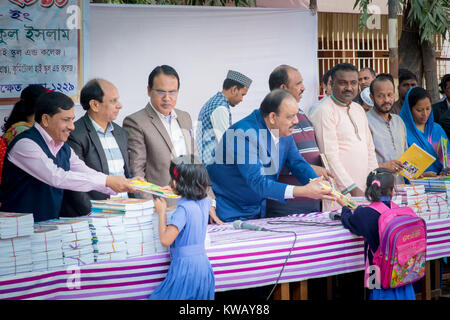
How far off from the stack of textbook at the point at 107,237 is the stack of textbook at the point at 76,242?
3cm

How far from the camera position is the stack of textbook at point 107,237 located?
10.4 feet

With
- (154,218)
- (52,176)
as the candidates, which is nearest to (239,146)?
(154,218)

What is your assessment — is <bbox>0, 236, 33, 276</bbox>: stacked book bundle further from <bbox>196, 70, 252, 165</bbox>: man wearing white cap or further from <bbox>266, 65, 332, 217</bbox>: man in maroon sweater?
<bbox>266, 65, 332, 217</bbox>: man in maroon sweater

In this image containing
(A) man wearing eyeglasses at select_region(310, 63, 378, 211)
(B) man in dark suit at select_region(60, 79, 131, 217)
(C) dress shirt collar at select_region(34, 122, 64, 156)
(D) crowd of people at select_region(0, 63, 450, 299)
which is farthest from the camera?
(A) man wearing eyeglasses at select_region(310, 63, 378, 211)

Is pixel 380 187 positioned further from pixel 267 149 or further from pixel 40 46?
pixel 40 46

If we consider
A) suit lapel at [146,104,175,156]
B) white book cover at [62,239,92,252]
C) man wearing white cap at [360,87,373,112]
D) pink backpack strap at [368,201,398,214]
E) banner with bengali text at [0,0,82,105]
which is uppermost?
banner with bengali text at [0,0,82,105]

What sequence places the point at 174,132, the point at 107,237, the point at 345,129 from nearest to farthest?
the point at 107,237, the point at 174,132, the point at 345,129

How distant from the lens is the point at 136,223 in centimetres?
324

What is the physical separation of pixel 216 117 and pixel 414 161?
5.06ft

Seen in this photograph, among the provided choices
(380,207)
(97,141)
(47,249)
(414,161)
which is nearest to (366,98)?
(414,161)

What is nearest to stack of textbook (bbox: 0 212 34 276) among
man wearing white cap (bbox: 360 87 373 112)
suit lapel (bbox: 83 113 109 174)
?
suit lapel (bbox: 83 113 109 174)

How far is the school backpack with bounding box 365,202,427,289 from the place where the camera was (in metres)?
3.49

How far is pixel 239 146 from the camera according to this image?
156 inches

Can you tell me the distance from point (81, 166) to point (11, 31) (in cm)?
191
